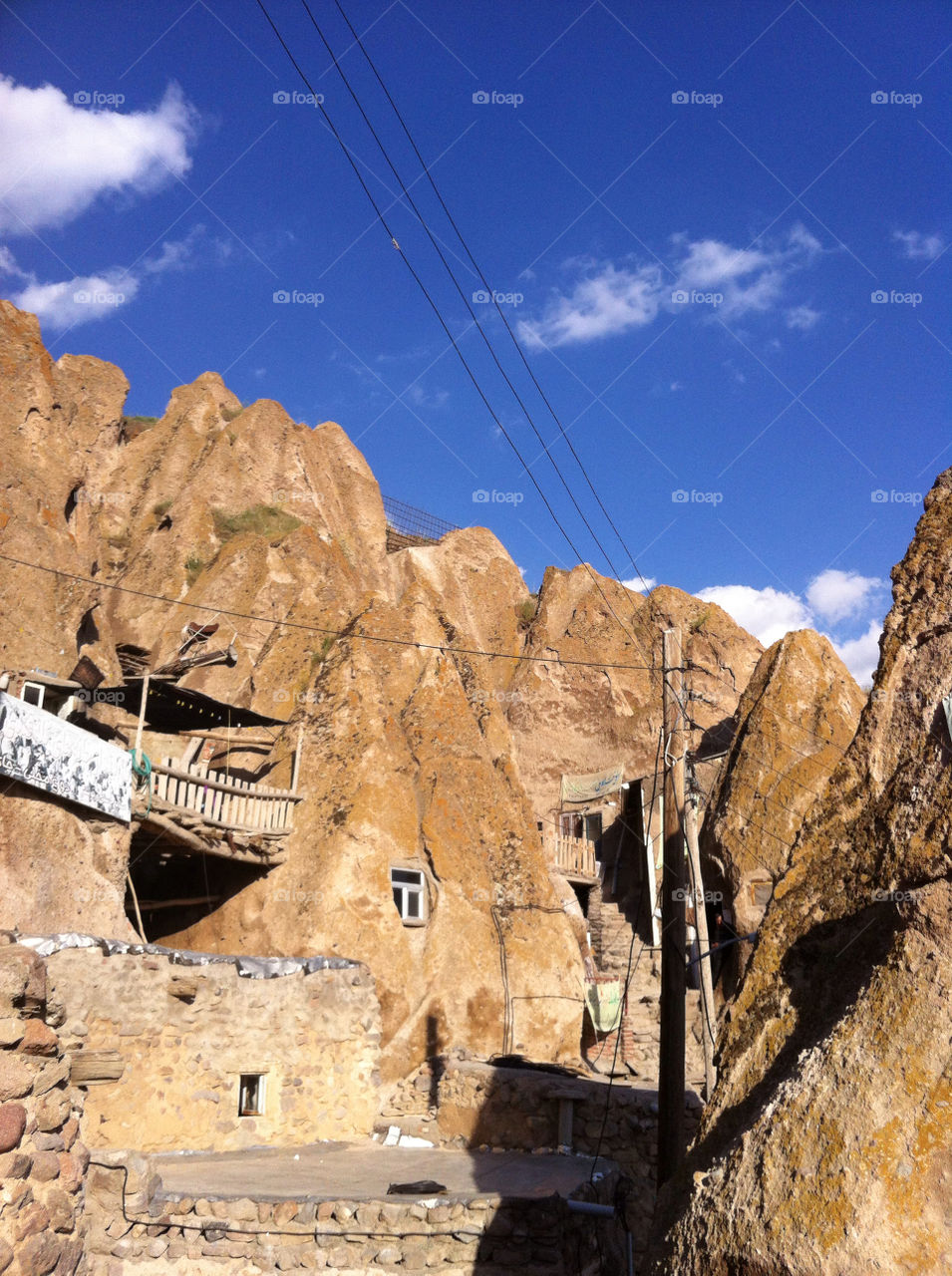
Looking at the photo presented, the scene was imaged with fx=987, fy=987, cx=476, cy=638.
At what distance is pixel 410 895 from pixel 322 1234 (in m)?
A: 9.26

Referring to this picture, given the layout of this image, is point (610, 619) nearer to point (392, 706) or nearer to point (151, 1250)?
point (392, 706)

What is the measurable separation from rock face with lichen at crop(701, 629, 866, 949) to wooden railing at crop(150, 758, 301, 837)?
11.2 meters

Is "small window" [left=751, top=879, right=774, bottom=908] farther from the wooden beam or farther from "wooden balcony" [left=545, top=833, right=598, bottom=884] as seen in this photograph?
the wooden beam

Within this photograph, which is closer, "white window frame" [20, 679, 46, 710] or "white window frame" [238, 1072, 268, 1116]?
"white window frame" [238, 1072, 268, 1116]

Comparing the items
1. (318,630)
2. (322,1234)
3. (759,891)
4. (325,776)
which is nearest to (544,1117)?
(322,1234)

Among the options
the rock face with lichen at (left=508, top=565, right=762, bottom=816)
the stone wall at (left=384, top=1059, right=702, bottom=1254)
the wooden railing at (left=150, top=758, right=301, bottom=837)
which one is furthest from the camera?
the rock face with lichen at (left=508, top=565, right=762, bottom=816)

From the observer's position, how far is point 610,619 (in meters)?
38.1

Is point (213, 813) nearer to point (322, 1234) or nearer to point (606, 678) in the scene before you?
point (322, 1234)

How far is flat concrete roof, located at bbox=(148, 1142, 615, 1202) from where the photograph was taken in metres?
9.33

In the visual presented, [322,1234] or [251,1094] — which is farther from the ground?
[251,1094]

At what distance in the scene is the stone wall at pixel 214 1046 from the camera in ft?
34.3

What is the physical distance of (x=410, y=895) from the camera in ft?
58.7

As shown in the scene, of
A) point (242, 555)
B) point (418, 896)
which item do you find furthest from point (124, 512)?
point (418, 896)

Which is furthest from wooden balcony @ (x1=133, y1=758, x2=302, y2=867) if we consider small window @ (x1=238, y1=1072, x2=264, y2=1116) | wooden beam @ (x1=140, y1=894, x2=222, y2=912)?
small window @ (x1=238, y1=1072, x2=264, y2=1116)
